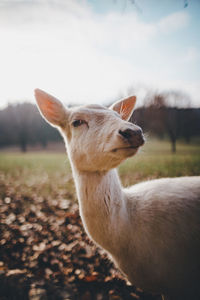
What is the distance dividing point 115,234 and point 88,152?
0.92m

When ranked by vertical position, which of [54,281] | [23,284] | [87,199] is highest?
[87,199]

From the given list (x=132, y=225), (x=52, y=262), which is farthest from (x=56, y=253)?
(x=132, y=225)

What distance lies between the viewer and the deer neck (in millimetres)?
1912

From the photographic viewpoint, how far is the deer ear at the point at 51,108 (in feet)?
7.29

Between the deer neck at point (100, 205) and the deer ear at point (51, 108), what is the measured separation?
0.81 m

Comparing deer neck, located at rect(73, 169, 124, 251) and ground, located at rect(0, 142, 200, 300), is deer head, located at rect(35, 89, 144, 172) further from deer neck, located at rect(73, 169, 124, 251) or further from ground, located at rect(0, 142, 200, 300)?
ground, located at rect(0, 142, 200, 300)

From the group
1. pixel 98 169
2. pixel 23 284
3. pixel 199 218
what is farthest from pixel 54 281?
pixel 199 218

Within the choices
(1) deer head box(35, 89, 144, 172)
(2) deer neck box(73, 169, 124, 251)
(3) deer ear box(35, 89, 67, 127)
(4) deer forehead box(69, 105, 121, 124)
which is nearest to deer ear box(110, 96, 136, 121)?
(1) deer head box(35, 89, 144, 172)

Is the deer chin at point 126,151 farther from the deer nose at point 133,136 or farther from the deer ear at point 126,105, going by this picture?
the deer ear at point 126,105

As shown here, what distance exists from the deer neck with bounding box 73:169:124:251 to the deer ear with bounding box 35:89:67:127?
0.81 metres

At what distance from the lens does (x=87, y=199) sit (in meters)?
1.97

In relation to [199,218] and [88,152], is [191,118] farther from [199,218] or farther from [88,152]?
[88,152]

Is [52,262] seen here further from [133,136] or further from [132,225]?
[133,136]

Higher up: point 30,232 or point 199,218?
point 199,218
